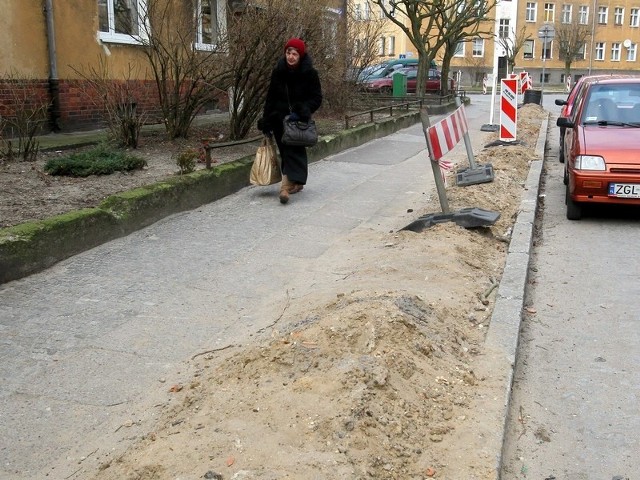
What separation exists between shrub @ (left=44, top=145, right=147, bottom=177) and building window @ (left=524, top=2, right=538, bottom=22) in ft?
224

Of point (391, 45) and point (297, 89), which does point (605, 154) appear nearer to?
point (297, 89)

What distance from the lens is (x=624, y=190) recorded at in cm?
835

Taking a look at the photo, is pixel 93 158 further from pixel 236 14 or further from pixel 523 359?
pixel 523 359

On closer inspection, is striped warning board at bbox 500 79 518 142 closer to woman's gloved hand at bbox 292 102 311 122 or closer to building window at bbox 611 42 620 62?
woman's gloved hand at bbox 292 102 311 122

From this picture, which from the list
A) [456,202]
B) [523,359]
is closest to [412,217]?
[456,202]

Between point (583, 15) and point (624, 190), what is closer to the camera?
point (624, 190)

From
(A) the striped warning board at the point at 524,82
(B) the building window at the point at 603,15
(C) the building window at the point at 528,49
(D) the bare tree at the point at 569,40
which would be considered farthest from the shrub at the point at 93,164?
(B) the building window at the point at 603,15

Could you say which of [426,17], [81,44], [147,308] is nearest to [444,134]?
[147,308]

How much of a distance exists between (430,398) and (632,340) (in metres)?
2.09

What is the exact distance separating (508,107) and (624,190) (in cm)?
611

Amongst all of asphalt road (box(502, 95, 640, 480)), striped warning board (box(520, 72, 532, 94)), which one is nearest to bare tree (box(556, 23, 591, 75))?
striped warning board (box(520, 72, 532, 94))

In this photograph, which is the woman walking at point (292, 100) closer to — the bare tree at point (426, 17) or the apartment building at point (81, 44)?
the apartment building at point (81, 44)

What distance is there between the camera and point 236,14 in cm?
1119

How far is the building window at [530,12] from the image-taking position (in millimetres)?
70750
